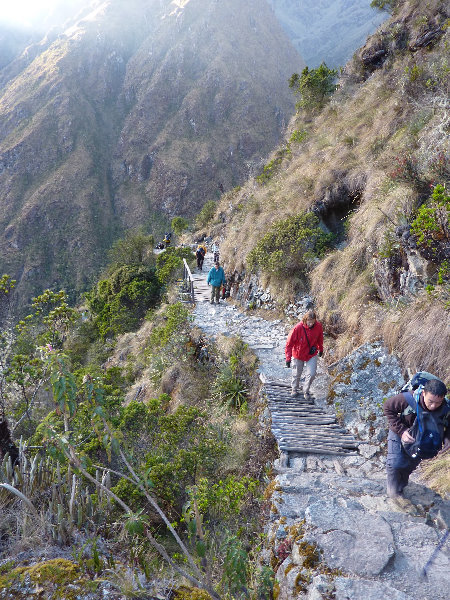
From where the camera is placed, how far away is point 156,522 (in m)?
4.15

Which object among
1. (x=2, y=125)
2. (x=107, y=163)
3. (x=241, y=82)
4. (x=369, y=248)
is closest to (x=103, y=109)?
(x=107, y=163)

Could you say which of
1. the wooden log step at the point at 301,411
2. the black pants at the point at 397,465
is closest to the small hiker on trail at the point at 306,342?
the wooden log step at the point at 301,411

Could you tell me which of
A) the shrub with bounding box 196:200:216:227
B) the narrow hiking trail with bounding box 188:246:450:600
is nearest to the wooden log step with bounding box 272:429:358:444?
the narrow hiking trail with bounding box 188:246:450:600

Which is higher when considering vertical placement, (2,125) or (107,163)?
(2,125)

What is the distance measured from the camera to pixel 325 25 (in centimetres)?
11812

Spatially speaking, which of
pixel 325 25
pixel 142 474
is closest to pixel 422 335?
pixel 142 474

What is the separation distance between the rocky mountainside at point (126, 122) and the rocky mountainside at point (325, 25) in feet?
55.4

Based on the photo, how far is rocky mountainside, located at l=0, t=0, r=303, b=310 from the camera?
198ft

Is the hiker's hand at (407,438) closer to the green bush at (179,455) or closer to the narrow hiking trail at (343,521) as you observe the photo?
the narrow hiking trail at (343,521)

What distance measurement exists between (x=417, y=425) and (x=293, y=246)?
6.71 m

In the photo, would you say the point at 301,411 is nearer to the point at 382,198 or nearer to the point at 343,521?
the point at 343,521

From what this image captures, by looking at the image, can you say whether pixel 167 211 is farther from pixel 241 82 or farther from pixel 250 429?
pixel 250 429

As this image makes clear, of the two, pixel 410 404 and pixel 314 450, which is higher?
pixel 410 404

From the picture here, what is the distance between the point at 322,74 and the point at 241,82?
72.3 metres
